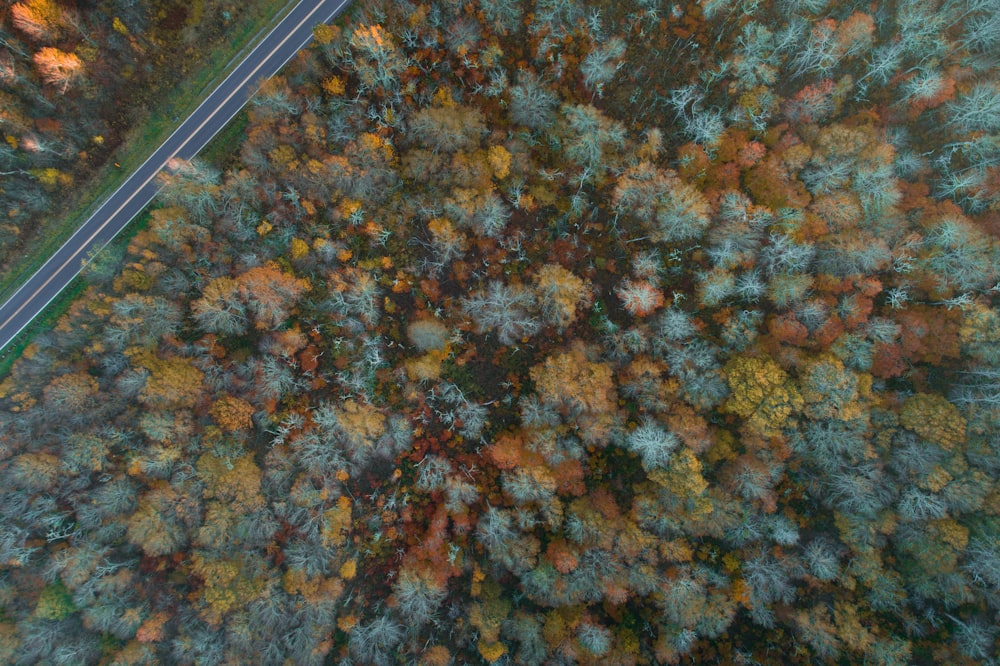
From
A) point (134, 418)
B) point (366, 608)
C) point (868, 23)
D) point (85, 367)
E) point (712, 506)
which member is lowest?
point (712, 506)

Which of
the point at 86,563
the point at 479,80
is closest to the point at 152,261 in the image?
the point at 86,563

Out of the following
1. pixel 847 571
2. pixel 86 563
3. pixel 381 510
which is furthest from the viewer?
pixel 381 510

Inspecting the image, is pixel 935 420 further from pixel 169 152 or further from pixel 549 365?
pixel 169 152

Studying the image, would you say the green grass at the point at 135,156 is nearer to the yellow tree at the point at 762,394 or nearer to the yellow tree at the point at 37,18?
the yellow tree at the point at 37,18

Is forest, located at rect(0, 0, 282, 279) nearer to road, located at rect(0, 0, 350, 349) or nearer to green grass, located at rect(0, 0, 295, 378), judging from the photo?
green grass, located at rect(0, 0, 295, 378)

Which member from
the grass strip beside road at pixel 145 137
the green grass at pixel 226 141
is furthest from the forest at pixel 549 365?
the grass strip beside road at pixel 145 137

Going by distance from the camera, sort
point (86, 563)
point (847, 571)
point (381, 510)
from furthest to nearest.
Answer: point (381, 510)
point (847, 571)
point (86, 563)

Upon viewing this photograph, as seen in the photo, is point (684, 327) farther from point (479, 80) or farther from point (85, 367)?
point (85, 367)

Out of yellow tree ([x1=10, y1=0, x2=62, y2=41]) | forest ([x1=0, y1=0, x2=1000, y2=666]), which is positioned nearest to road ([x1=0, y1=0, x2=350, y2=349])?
forest ([x1=0, y1=0, x2=1000, y2=666])

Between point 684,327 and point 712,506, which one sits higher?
point 684,327
